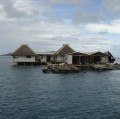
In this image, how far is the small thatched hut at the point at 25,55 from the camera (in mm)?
97188

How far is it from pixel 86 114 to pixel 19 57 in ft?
237

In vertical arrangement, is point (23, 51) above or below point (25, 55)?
above

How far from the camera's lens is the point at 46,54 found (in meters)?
103

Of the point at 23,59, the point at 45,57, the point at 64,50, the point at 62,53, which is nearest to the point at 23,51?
the point at 23,59

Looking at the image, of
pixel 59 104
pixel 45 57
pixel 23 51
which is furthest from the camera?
pixel 45 57

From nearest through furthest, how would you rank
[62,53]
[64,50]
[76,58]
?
1. [76,58]
2. [62,53]
3. [64,50]

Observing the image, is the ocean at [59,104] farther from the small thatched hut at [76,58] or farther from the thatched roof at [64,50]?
the thatched roof at [64,50]

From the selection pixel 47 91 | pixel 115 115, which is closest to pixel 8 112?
pixel 115 115

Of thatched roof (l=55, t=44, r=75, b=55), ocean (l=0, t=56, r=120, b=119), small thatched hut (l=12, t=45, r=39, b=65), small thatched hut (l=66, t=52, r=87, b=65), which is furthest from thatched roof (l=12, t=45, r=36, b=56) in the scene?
ocean (l=0, t=56, r=120, b=119)

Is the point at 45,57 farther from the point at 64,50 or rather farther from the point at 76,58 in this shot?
the point at 76,58

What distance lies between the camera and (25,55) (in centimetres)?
9744

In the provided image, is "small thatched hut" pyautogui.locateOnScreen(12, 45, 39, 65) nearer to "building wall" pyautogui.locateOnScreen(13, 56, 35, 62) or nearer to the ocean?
"building wall" pyautogui.locateOnScreen(13, 56, 35, 62)

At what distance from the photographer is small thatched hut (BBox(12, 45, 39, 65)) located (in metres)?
97.2

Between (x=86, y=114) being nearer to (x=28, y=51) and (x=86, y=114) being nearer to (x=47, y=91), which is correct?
(x=47, y=91)
